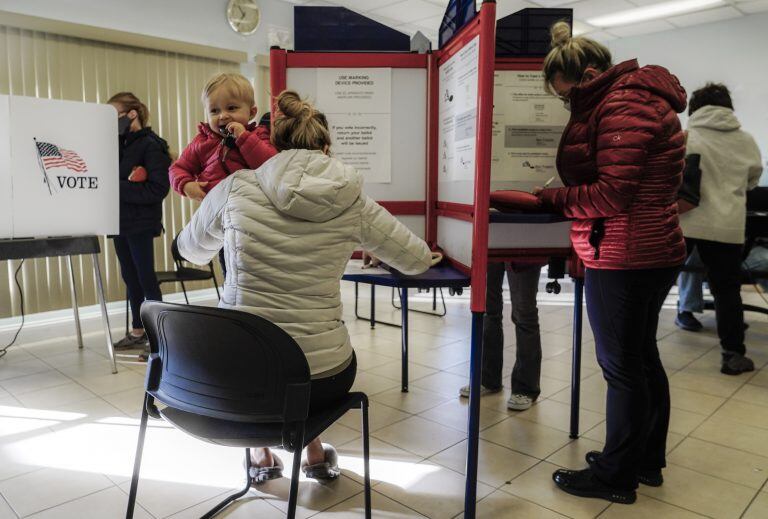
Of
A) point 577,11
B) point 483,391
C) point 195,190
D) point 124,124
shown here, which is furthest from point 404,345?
point 577,11

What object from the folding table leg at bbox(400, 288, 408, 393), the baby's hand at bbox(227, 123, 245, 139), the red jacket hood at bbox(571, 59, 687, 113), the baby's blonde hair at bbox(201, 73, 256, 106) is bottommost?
the folding table leg at bbox(400, 288, 408, 393)

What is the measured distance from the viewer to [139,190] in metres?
3.13

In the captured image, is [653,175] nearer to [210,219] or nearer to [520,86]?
[520,86]

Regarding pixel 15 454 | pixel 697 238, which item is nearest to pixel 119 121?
pixel 15 454

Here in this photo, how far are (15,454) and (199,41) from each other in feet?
12.3

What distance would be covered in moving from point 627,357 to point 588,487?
42 centimetres

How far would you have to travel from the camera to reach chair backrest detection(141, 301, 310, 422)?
1130 mm

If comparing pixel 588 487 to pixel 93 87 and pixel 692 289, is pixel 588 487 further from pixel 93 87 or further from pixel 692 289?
pixel 93 87

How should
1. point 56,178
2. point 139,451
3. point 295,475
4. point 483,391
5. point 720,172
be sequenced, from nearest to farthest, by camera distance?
point 295,475, point 139,451, point 483,391, point 56,178, point 720,172

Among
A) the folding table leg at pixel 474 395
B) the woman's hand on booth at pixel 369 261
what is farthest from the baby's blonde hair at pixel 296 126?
the folding table leg at pixel 474 395

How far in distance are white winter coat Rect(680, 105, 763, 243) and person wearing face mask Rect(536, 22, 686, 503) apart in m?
1.56

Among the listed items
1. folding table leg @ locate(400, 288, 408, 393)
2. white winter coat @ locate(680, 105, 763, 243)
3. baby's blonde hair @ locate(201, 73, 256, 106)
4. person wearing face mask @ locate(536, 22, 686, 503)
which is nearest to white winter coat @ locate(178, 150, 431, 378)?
baby's blonde hair @ locate(201, 73, 256, 106)

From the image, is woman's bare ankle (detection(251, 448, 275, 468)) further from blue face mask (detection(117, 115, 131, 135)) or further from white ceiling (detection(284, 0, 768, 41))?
white ceiling (detection(284, 0, 768, 41))

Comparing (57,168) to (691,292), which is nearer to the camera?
(57,168)
